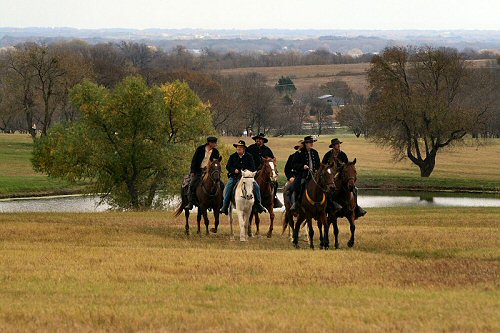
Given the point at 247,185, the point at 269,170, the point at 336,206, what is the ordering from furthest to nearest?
the point at 269,170 < the point at 247,185 < the point at 336,206

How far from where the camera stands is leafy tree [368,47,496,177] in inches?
3285

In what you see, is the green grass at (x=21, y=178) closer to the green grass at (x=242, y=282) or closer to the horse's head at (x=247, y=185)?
the horse's head at (x=247, y=185)

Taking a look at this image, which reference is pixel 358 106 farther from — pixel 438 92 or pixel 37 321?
pixel 37 321

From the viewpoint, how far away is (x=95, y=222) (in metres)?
35.0

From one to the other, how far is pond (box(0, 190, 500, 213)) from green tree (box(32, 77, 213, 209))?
74.7 inches

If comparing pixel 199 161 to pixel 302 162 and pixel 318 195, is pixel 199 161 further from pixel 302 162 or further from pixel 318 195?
pixel 318 195

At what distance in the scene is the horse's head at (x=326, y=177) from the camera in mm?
24766

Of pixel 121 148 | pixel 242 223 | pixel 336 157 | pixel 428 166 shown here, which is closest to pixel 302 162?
pixel 336 157

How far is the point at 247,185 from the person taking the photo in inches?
1081

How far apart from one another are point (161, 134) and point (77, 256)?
38.7 meters

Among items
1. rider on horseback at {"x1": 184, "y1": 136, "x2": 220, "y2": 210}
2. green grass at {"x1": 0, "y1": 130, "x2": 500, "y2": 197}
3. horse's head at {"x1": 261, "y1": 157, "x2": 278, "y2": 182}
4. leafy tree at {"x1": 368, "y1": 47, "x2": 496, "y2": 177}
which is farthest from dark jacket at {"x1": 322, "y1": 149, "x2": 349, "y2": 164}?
leafy tree at {"x1": 368, "y1": 47, "x2": 496, "y2": 177}

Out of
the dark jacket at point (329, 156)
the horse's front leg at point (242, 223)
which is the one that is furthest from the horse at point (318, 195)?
the horse's front leg at point (242, 223)

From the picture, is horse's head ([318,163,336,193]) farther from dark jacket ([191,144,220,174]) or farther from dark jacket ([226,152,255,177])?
Result: dark jacket ([191,144,220,174])

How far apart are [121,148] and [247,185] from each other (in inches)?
1296
